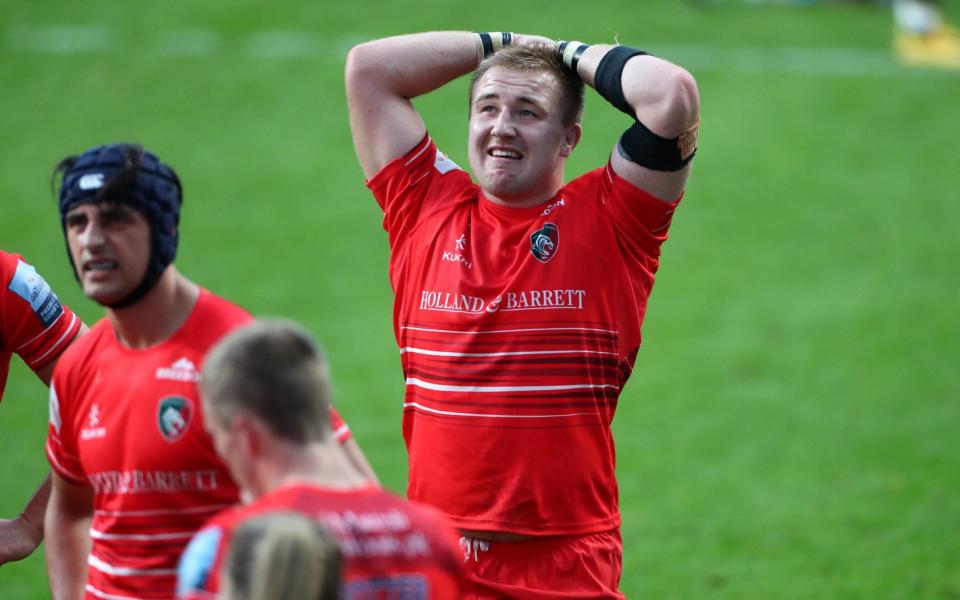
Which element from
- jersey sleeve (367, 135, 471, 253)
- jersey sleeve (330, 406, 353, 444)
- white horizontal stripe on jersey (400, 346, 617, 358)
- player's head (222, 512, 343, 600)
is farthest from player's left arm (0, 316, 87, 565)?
player's head (222, 512, 343, 600)

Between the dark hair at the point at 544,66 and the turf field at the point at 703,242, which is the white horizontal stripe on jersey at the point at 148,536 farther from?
the turf field at the point at 703,242

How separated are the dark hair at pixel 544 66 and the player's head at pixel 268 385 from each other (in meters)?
2.01

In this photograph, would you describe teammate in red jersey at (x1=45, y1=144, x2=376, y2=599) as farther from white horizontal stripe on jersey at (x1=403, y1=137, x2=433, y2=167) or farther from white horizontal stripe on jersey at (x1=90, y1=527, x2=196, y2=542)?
white horizontal stripe on jersey at (x1=403, y1=137, x2=433, y2=167)

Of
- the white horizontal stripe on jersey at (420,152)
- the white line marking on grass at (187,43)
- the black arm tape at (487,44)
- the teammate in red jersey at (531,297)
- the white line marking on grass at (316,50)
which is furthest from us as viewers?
the white line marking on grass at (187,43)

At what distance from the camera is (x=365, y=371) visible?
1262cm

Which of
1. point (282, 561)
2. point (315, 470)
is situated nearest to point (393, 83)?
point (315, 470)

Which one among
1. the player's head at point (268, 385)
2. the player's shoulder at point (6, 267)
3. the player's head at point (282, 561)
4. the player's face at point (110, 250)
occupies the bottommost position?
the player's head at point (282, 561)

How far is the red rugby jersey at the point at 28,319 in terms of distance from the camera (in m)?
5.00

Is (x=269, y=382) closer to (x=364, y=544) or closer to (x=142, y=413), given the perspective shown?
(x=364, y=544)

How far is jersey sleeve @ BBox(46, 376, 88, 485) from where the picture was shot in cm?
427

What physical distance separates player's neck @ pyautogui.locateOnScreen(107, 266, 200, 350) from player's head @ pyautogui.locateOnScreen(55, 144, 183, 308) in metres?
0.03

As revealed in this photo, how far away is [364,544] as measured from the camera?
3.21m

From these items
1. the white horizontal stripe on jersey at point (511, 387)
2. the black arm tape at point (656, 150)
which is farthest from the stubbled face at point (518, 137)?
the white horizontal stripe on jersey at point (511, 387)

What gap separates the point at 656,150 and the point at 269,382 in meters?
2.01
